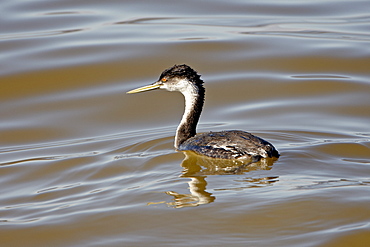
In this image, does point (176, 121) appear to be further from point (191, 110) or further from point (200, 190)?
point (200, 190)

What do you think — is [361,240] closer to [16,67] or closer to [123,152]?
[123,152]

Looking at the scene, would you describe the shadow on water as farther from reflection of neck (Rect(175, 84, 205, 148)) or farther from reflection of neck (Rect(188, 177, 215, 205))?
reflection of neck (Rect(175, 84, 205, 148))

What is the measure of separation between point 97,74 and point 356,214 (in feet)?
23.4

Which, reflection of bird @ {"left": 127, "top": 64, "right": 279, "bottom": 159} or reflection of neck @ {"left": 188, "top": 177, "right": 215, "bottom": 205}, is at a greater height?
Result: reflection of bird @ {"left": 127, "top": 64, "right": 279, "bottom": 159}

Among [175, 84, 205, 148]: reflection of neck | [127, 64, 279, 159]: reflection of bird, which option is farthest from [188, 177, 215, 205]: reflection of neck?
[175, 84, 205, 148]: reflection of neck

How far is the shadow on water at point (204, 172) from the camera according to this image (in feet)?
22.7

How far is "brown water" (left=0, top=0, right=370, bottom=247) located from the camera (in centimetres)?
637

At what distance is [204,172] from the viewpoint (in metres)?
7.83

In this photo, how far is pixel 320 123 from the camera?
994cm

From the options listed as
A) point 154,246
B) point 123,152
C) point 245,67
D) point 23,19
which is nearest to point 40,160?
point 123,152

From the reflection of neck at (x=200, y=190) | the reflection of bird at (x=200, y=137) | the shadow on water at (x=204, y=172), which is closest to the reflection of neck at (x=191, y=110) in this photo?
the reflection of bird at (x=200, y=137)

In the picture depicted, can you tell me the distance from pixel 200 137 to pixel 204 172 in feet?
3.01

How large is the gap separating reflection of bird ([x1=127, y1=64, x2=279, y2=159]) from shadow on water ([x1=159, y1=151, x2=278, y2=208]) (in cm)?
7

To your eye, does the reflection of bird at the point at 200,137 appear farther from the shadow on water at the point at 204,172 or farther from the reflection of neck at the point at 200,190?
the reflection of neck at the point at 200,190
